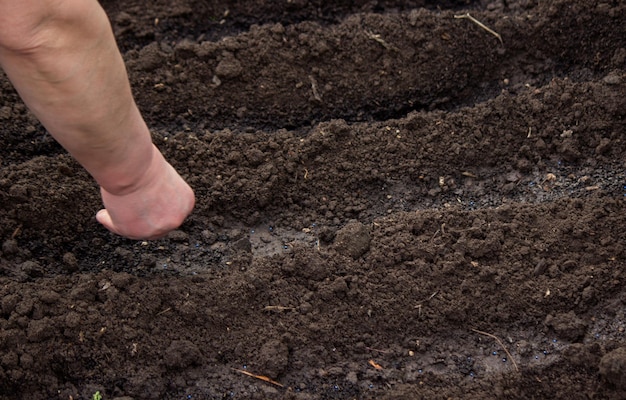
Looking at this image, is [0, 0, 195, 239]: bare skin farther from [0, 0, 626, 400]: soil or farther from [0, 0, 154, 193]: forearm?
[0, 0, 626, 400]: soil

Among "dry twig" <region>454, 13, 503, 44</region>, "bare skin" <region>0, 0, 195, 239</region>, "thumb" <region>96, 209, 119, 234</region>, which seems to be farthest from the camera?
"dry twig" <region>454, 13, 503, 44</region>

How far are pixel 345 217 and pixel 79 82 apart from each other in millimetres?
1433

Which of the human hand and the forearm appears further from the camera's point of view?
the human hand

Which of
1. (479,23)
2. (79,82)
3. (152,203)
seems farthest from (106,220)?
(479,23)

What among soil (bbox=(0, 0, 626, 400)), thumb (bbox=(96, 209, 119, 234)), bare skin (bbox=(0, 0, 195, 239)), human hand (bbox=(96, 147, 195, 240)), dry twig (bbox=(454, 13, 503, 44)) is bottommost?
soil (bbox=(0, 0, 626, 400))

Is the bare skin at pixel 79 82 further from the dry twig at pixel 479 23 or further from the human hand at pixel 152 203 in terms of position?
the dry twig at pixel 479 23

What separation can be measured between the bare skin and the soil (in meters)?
0.68

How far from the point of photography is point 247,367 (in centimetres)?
272

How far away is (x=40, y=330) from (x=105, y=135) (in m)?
0.86

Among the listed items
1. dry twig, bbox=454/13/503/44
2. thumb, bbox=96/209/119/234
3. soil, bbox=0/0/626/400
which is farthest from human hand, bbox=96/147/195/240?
dry twig, bbox=454/13/503/44

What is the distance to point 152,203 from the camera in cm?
244

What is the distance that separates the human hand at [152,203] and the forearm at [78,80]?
20 centimetres

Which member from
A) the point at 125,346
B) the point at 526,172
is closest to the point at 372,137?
the point at 526,172

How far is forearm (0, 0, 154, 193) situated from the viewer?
191 centimetres
